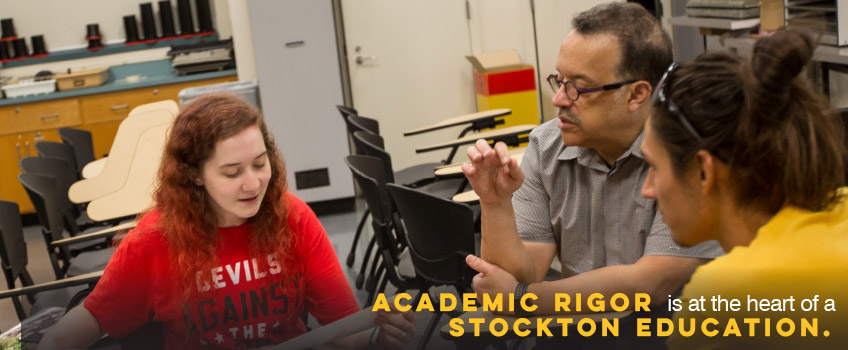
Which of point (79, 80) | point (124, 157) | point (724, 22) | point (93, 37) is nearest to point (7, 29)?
point (93, 37)

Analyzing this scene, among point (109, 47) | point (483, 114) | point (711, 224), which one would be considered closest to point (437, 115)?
point (483, 114)

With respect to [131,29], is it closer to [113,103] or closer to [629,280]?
[113,103]

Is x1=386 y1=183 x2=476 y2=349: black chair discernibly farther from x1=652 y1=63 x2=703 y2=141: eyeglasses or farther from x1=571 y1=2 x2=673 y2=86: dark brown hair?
x1=652 y1=63 x2=703 y2=141: eyeglasses

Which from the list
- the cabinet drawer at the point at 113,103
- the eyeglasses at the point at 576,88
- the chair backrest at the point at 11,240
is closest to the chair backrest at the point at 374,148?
the chair backrest at the point at 11,240

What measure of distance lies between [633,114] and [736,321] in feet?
3.09

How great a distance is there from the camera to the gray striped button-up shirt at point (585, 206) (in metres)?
1.83

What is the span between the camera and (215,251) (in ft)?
6.04

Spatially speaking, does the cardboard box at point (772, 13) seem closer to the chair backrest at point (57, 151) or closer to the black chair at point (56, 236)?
the black chair at point (56, 236)

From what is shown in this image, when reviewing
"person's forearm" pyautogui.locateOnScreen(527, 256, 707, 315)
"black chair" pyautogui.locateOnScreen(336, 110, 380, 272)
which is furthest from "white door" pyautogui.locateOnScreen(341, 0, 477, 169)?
→ "person's forearm" pyautogui.locateOnScreen(527, 256, 707, 315)

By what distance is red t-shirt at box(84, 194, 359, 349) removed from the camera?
1768 mm

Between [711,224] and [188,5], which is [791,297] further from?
[188,5]

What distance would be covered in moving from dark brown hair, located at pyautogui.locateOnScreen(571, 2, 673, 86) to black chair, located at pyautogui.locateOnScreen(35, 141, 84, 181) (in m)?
3.58

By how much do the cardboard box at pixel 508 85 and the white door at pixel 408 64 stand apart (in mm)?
254

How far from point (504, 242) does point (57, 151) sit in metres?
3.74
